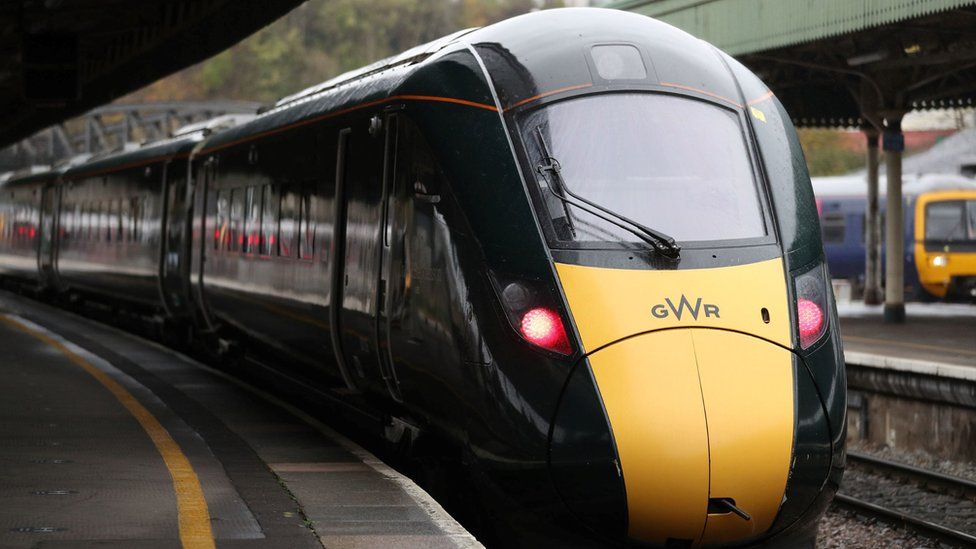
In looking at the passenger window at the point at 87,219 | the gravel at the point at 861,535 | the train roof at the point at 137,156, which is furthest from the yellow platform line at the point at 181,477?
the passenger window at the point at 87,219

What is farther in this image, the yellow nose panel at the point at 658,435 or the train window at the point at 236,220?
the train window at the point at 236,220

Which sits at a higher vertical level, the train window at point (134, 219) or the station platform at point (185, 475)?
the train window at point (134, 219)

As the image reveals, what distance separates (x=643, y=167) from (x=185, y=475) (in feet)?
9.98

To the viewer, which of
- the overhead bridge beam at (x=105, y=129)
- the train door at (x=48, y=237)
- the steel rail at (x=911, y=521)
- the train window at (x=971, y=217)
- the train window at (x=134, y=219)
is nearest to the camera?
the steel rail at (x=911, y=521)

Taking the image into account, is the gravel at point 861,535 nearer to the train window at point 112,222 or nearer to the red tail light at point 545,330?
the red tail light at point 545,330

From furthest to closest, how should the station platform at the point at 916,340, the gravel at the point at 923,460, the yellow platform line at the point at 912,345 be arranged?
the yellow platform line at the point at 912,345 < the station platform at the point at 916,340 < the gravel at the point at 923,460

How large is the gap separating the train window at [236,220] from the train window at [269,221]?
3.32ft

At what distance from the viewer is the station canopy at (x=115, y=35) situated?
1594 cm

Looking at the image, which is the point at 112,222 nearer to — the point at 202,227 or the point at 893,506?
the point at 202,227

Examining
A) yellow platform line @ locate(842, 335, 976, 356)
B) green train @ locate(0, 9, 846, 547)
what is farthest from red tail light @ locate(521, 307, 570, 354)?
yellow platform line @ locate(842, 335, 976, 356)

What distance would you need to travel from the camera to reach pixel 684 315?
6.90m

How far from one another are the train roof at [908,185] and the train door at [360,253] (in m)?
24.8

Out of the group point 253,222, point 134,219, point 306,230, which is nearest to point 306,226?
point 306,230

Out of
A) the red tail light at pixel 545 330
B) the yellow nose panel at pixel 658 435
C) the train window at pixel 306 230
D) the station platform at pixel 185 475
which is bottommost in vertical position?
the station platform at pixel 185 475
